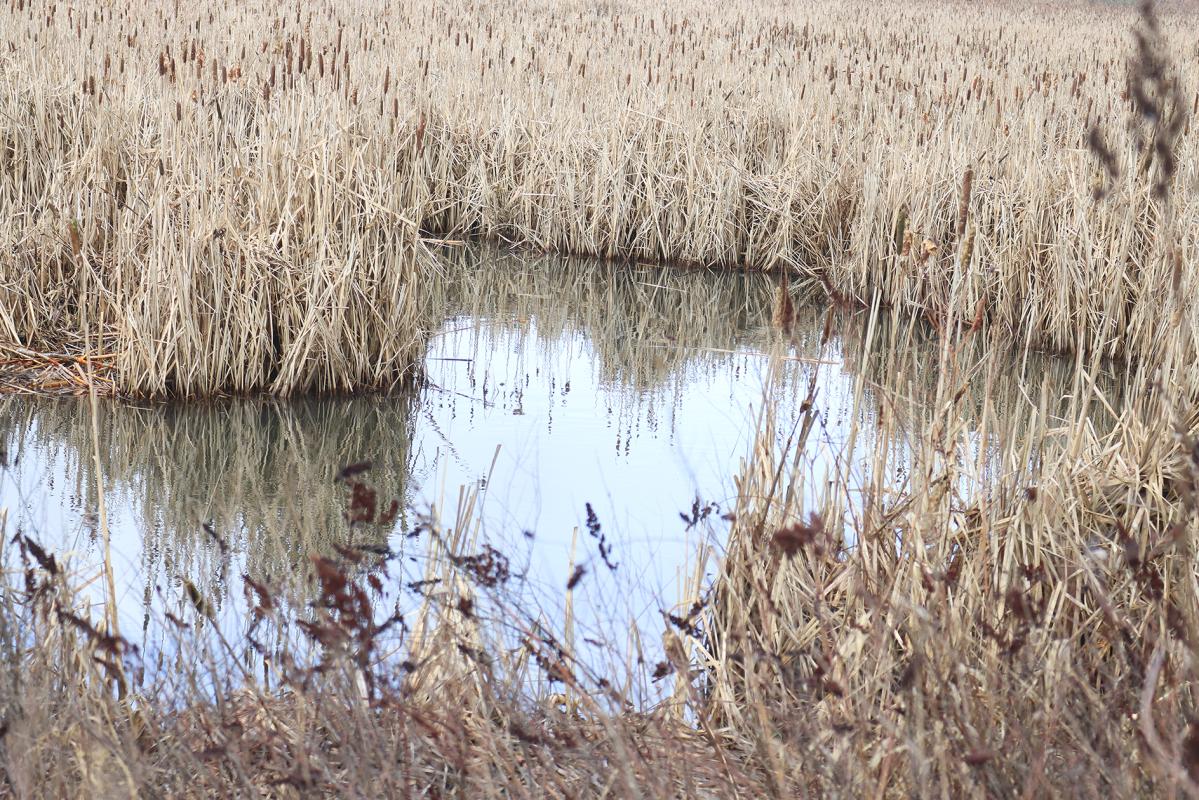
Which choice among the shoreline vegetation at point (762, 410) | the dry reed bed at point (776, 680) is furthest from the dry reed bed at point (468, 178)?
the dry reed bed at point (776, 680)

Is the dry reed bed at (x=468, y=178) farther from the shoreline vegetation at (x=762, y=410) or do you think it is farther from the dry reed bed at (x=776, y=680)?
the dry reed bed at (x=776, y=680)

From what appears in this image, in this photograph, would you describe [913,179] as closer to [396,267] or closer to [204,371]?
[396,267]

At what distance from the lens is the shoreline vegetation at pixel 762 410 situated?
1560 mm

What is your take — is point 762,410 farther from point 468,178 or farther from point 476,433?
point 468,178

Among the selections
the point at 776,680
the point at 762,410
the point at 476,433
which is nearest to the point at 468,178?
the point at 476,433

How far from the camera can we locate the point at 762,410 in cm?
243

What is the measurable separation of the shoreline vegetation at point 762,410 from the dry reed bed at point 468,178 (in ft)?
0.08

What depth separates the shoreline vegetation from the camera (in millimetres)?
1560

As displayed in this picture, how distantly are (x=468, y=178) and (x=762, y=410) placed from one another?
4672 mm

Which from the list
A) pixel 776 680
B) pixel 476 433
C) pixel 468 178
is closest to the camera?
pixel 776 680

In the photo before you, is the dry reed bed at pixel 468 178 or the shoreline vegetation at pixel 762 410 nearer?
the shoreline vegetation at pixel 762 410

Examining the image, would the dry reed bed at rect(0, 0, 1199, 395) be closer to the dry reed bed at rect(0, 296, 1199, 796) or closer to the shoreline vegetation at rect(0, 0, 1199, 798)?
the shoreline vegetation at rect(0, 0, 1199, 798)

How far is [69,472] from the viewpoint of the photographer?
3.41m

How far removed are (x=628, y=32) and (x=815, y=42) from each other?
1.76 meters
